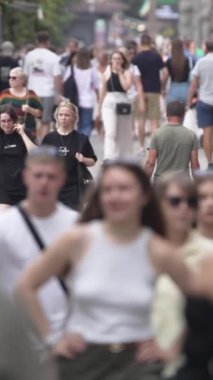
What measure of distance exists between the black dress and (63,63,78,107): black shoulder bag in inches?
648

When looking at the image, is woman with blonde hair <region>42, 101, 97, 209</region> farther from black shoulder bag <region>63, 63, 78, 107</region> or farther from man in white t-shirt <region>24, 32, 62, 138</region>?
man in white t-shirt <region>24, 32, 62, 138</region>

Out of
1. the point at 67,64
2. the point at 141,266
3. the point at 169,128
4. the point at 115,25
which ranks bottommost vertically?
the point at 115,25

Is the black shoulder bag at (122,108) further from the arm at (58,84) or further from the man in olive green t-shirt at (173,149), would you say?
the man in olive green t-shirt at (173,149)

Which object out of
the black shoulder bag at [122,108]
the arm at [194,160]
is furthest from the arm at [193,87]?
the arm at [194,160]

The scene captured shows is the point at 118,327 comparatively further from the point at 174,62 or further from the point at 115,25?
the point at 115,25

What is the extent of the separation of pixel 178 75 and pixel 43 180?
613 inches

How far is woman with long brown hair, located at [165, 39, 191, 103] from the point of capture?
2159cm

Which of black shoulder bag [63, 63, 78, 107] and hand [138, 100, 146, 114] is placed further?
hand [138, 100, 146, 114]

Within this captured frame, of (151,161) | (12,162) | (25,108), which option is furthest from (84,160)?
(25,108)

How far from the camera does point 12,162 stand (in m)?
12.6

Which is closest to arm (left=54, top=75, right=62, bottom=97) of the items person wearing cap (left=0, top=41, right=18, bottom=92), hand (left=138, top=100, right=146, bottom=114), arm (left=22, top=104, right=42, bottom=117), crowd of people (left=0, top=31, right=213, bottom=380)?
person wearing cap (left=0, top=41, right=18, bottom=92)

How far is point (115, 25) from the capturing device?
110 m

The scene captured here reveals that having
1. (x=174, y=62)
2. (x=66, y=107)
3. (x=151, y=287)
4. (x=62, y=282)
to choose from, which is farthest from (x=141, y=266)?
(x=174, y=62)

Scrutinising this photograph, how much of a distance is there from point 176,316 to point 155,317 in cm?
9
